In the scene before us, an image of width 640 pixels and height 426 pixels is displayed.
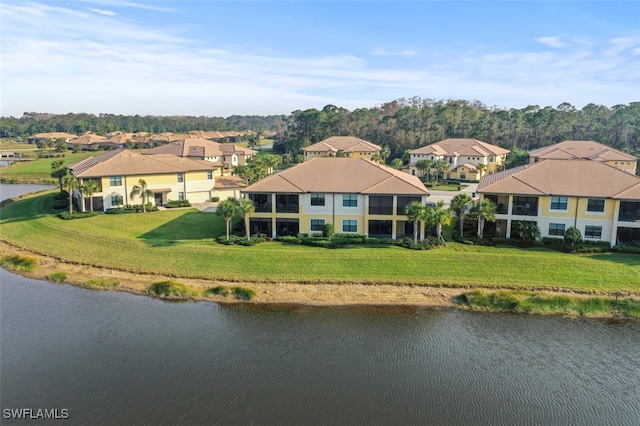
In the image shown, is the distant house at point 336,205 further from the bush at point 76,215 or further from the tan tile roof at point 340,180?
the bush at point 76,215

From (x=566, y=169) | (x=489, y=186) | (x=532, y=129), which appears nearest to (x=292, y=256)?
(x=489, y=186)

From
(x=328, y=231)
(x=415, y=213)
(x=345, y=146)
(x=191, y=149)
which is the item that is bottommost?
(x=328, y=231)

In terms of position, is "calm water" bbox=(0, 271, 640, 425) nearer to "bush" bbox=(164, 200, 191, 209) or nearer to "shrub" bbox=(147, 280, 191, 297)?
"shrub" bbox=(147, 280, 191, 297)

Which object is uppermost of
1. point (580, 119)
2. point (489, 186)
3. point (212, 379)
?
point (580, 119)

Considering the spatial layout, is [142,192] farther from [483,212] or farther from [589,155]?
[589,155]

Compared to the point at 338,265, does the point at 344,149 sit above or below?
above

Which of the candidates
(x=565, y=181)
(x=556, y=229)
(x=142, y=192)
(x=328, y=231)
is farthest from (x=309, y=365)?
(x=142, y=192)

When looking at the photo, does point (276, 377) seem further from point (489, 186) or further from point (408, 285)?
point (489, 186)
